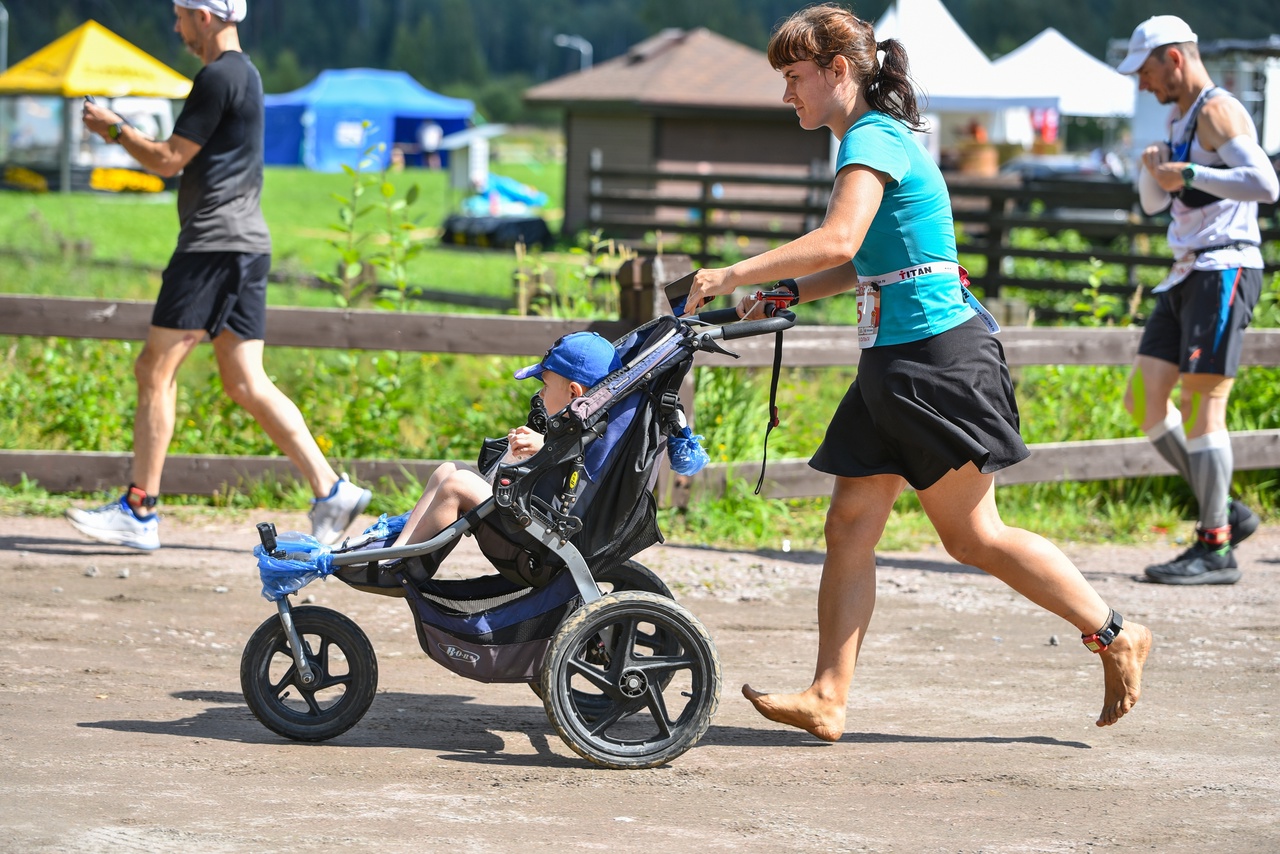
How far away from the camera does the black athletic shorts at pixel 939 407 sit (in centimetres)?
393

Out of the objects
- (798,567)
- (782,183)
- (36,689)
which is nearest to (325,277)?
(798,567)

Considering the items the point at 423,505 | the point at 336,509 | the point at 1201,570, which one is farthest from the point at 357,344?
the point at 1201,570

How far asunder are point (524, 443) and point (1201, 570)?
3573mm

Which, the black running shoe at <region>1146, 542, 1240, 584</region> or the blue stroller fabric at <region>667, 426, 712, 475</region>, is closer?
the blue stroller fabric at <region>667, 426, 712, 475</region>

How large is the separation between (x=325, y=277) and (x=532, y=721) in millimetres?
3636

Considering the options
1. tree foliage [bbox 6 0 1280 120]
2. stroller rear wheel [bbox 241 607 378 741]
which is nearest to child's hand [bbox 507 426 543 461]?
stroller rear wheel [bbox 241 607 378 741]

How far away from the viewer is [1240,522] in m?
6.46

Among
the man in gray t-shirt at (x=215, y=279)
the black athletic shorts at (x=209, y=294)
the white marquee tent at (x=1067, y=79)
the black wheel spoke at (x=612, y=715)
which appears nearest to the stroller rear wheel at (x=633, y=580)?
the black wheel spoke at (x=612, y=715)

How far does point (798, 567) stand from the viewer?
6.50 m

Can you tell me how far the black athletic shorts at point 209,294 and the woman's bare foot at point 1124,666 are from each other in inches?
140

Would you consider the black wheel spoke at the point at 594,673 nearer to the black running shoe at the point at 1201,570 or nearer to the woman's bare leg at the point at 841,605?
the woman's bare leg at the point at 841,605

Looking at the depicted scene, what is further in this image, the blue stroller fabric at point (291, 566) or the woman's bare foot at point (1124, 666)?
the woman's bare foot at point (1124, 666)

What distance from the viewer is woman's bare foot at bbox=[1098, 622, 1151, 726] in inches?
161

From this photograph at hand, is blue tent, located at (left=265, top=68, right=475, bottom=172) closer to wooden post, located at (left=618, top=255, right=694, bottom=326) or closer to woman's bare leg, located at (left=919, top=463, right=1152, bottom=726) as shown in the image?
wooden post, located at (left=618, top=255, right=694, bottom=326)
